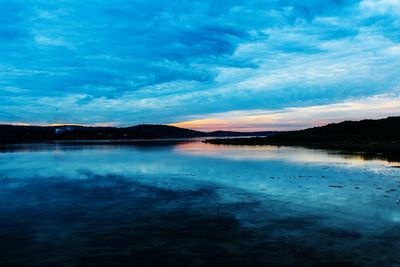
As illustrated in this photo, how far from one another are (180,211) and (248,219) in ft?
10.9

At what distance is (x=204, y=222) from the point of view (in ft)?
46.6

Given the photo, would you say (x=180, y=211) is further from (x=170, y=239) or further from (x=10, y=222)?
(x=10, y=222)

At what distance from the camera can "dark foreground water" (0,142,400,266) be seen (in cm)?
1027

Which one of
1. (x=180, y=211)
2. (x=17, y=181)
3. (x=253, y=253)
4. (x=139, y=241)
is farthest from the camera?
(x=17, y=181)

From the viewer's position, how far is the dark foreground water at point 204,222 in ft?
33.7

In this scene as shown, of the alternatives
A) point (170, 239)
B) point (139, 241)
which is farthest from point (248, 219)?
point (139, 241)

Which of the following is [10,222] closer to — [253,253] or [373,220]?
[253,253]

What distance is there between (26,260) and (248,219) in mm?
8231

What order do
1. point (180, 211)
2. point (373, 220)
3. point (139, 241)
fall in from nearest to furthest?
1. point (139, 241)
2. point (373, 220)
3. point (180, 211)

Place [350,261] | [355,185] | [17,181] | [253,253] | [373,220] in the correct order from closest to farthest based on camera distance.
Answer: [350,261], [253,253], [373,220], [355,185], [17,181]

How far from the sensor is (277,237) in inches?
475

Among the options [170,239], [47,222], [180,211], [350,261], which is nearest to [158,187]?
[180,211]

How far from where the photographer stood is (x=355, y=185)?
2256cm

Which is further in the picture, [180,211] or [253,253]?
[180,211]
